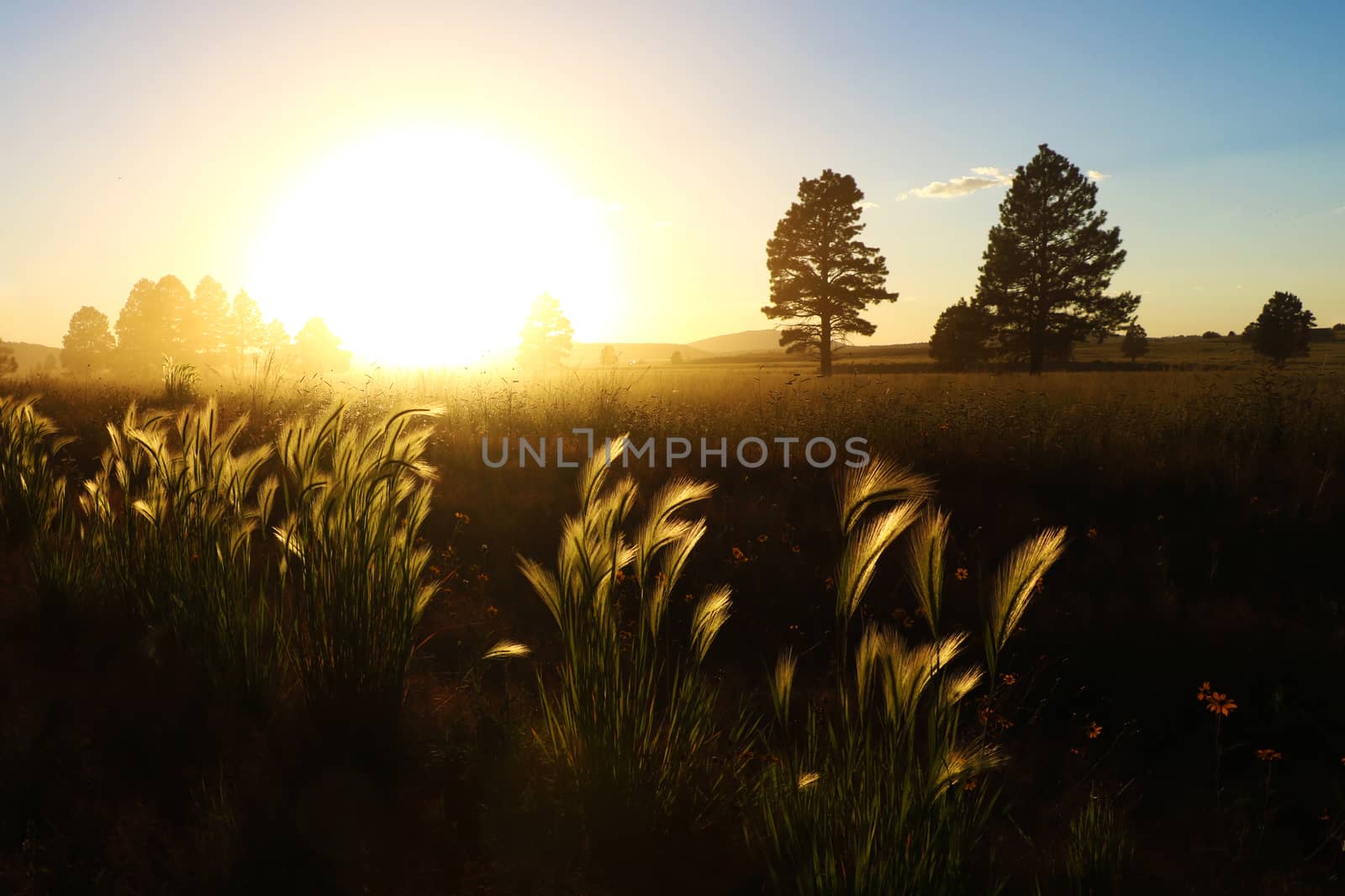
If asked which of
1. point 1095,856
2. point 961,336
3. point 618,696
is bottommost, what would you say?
point 1095,856

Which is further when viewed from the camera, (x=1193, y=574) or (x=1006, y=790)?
(x=1193, y=574)

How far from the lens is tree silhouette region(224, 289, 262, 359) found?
47347 mm

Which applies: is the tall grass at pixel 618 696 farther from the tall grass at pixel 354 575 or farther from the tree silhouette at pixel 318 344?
the tree silhouette at pixel 318 344

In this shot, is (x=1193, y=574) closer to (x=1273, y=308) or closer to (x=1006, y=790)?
(x=1006, y=790)

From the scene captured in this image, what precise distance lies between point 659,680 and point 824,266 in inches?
1049

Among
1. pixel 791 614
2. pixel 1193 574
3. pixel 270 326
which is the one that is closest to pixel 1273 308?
pixel 1193 574

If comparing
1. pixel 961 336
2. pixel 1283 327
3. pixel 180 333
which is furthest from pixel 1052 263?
pixel 180 333

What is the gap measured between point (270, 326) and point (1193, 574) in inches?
2313

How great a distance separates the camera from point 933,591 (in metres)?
1.92

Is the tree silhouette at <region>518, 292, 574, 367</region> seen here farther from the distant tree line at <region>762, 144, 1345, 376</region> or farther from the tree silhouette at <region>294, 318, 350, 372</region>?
the distant tree line at <region>762, 144, 1345, 376</region>

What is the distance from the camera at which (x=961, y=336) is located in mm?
34719

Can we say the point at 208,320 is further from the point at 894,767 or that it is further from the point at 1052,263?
the point at 894,767

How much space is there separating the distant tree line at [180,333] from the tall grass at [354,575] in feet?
125

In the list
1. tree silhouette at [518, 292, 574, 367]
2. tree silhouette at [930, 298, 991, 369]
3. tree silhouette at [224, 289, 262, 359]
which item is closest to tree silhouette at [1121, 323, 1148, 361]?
tree silhouette at [930, 298, 991, 369]
